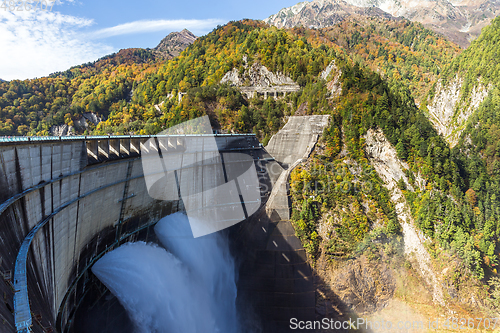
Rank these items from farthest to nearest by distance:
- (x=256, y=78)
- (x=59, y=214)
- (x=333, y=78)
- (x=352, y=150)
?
(x=256, y=78), (x=333, y=78), (x=352, y=150), (x=59, y=214)

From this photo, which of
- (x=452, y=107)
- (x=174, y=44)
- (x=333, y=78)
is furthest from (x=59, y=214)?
(x=174, y=44)

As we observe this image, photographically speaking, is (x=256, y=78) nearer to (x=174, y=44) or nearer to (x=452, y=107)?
(x=452, y=107)

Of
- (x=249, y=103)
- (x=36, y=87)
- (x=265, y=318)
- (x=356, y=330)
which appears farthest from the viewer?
(x=36, y=87)

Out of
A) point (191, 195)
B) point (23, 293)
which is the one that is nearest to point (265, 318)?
point (191, 195)

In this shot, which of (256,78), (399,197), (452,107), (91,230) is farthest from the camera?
(452,107)

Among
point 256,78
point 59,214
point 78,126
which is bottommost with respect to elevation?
point 59,214

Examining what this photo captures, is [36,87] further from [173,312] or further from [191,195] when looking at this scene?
[173,312]
